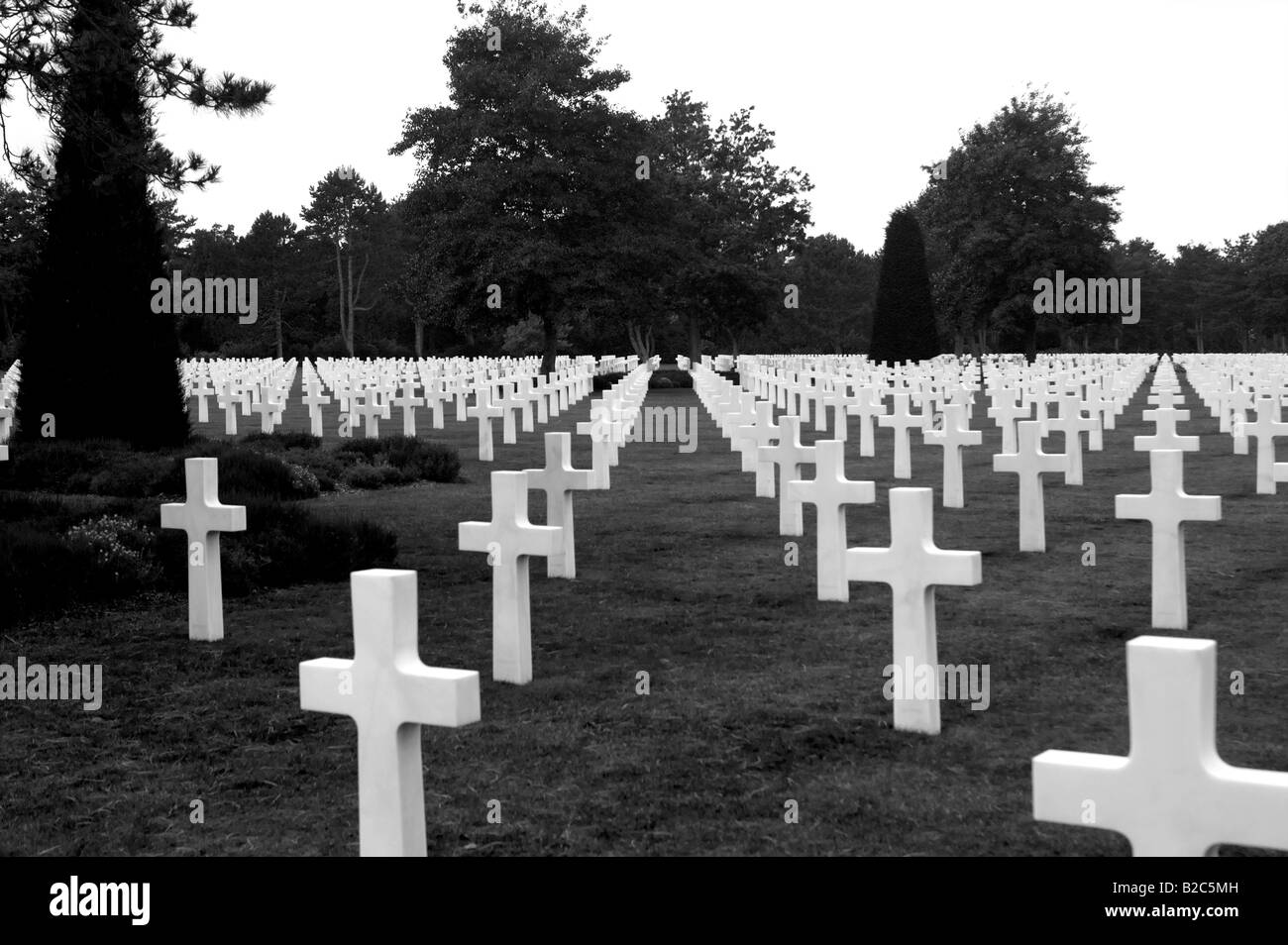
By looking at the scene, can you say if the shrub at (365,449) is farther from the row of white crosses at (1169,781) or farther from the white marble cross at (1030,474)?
the row of white crosses at (1169,781)

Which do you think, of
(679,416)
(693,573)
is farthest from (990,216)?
(693,573)

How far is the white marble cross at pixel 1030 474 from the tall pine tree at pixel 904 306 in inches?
1483

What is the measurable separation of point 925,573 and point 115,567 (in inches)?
216

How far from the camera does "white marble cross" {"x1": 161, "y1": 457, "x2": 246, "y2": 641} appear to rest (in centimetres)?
795

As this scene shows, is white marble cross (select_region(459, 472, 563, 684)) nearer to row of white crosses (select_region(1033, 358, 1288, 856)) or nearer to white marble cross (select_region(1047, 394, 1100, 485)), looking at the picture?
row of white crosses (select_region(1033, 358, 1288, 856))

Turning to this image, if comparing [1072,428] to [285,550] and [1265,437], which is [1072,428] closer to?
[1265,437]

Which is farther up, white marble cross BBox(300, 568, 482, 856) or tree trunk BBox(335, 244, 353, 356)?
tree trunk BBox(335, 244, 353, 356)

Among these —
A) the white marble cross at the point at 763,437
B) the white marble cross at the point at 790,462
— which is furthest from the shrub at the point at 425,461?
the white marble cross at the point at 790,462

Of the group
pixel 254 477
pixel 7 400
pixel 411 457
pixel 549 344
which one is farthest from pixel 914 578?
pixel 549 344

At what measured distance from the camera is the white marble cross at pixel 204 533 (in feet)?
26.1

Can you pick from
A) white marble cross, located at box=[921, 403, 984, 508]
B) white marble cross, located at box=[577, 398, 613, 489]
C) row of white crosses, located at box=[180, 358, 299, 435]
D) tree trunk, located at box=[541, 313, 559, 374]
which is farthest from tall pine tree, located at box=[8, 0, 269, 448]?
tree trunk, located at box=[541, 313, 559, 374]

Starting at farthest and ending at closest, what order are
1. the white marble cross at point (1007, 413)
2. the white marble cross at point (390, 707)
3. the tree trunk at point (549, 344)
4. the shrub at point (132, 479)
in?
the tree trunk at point (549, 344)
the white marble cross at point (1007, 413)
the shrub at point (132, 479)
the white marble cross at point (390, 707)

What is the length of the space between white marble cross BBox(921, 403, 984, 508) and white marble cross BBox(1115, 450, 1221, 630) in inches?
207

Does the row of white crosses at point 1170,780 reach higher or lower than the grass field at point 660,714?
higher
